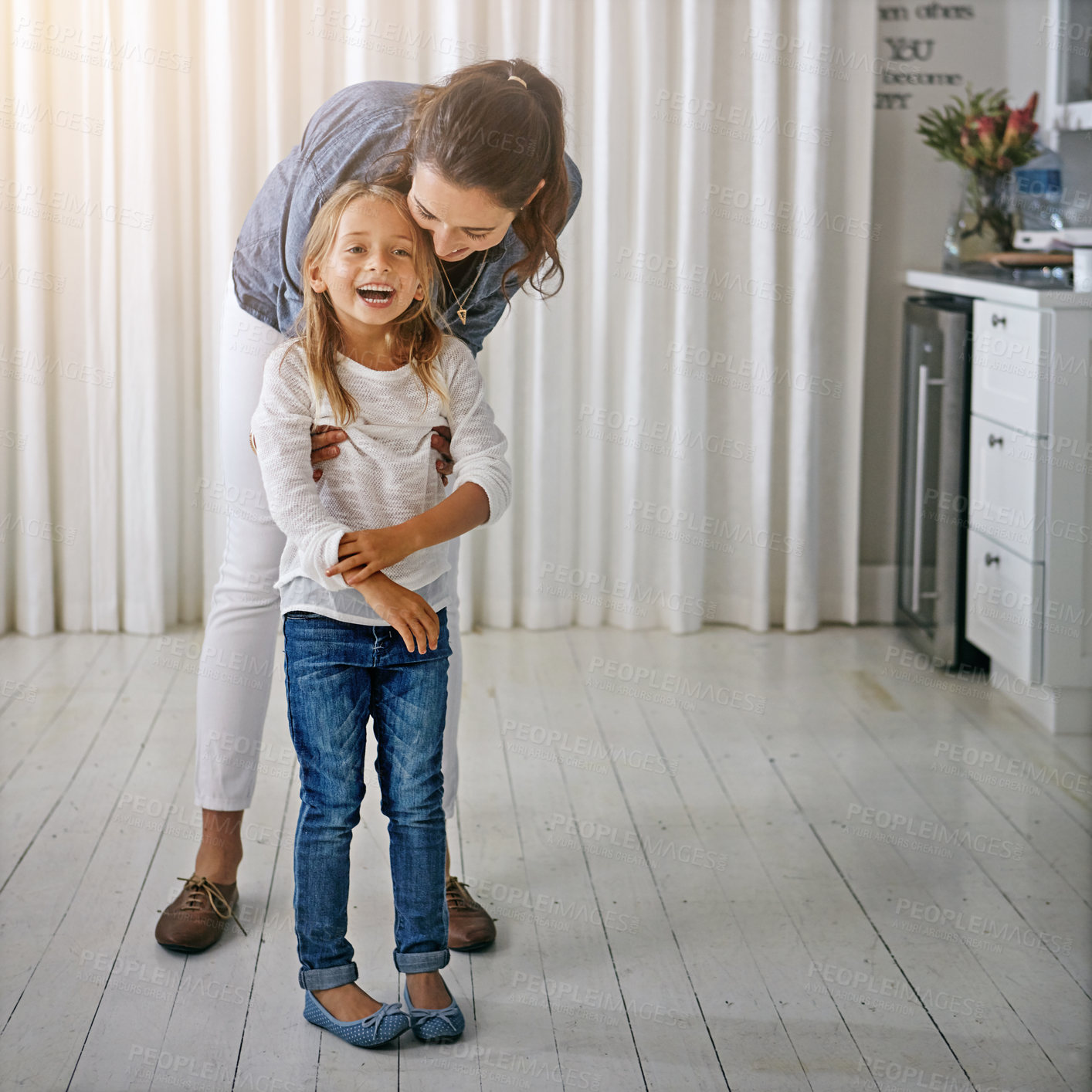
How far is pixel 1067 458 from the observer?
6.95 feet

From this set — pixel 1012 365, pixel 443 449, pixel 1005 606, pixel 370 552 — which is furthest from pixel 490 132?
pixel 1005 606

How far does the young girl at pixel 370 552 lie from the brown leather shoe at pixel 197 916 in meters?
0.23

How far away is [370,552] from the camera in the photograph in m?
1.20

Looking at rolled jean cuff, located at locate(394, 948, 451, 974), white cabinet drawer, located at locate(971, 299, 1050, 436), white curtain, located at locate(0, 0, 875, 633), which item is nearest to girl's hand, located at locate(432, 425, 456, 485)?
rolled jean cuff, located at locate(394, 948, 451, 974)

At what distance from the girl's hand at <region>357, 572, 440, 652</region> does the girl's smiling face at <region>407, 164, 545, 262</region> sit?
1.15 feet

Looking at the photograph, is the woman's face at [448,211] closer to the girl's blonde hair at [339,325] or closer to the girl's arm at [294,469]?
the girl's blonde hair at [339,325]

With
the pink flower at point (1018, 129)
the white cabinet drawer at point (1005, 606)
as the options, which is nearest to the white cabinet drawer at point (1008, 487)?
the white cabinet drawer at point (1005, 606)

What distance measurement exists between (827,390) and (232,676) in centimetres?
178

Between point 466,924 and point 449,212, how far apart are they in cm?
83

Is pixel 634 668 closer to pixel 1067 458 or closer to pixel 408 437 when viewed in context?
pixel 1067 458

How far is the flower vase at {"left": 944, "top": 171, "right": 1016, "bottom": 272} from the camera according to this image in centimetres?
264

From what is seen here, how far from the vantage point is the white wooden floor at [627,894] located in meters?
1.28

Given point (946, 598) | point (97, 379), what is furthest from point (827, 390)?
point (97, 379)

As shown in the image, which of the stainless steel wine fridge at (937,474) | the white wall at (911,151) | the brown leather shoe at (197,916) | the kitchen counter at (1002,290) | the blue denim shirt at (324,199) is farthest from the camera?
the white wall at (911,151)
